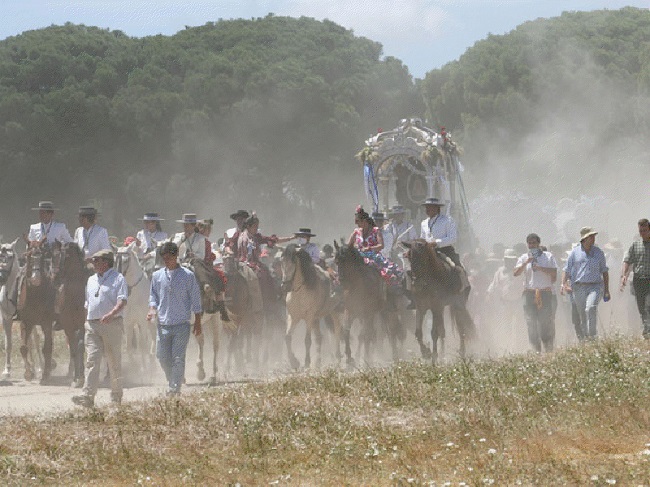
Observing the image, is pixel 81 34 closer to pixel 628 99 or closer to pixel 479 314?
pixel 628 99

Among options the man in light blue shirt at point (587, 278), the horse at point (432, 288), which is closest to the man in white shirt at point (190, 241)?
the horse at point (432, 288)

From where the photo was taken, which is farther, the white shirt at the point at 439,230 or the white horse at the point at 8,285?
the white horse at the point at 8,285

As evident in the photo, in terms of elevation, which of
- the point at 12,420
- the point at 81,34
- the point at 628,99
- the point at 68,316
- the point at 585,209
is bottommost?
the point at 12,420

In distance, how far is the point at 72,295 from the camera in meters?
18.8

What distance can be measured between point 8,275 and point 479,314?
364 inches

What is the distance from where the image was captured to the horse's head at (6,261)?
825 inches

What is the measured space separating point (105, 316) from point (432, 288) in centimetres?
656

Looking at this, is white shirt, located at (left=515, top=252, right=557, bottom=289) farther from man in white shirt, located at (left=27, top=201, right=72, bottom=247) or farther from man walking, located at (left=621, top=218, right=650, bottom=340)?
man in white shirt, located at (left=27, top=201, right=72, bottom=247)

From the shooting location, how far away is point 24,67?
56969 mm

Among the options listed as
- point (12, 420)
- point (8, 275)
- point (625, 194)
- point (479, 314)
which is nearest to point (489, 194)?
point (625, 194)

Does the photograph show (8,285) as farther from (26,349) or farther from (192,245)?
(192,245)

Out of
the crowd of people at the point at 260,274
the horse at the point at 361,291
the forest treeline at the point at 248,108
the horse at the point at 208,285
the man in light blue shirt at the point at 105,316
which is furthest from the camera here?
the forest treeline at the point at 248,108

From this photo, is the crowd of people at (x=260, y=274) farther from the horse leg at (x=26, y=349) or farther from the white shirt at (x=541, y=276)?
the horse leg at (x=26, y=349)

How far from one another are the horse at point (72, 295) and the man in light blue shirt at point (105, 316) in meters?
3.61
